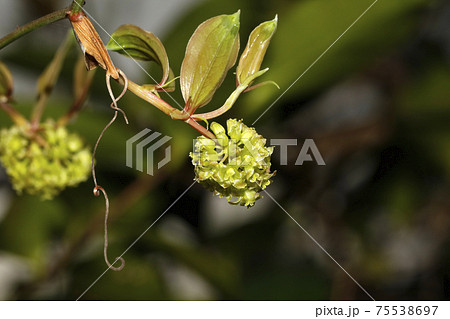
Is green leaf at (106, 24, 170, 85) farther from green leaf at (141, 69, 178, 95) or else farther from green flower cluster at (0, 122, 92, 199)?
green flower cluster at (0, 122, 92, 199)

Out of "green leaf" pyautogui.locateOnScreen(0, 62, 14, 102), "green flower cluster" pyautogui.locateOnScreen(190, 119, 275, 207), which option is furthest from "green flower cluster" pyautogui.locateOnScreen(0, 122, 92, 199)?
"green flower cluster" pyautogui.locateOnScreen(190, 119, 275, 207)

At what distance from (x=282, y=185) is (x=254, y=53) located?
48cm

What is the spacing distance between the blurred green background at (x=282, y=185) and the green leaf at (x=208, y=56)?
1.00 feet

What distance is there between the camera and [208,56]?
243 millimetres

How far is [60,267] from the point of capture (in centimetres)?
61

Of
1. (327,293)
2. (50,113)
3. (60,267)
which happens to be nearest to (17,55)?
(50,113)

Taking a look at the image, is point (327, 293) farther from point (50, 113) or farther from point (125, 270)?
point (50, 113)

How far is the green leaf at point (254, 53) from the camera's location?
9.8 inches

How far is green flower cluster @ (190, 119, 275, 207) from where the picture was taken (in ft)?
0.86

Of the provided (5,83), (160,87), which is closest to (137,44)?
(160,87)

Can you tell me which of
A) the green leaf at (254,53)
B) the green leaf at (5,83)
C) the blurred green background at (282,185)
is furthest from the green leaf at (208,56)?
the blurred green background at (282,185)

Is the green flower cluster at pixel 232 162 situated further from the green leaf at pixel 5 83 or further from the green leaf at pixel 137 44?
the green leaf at pixel 5 83

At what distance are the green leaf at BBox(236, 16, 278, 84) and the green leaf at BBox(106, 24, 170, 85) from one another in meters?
0.04
